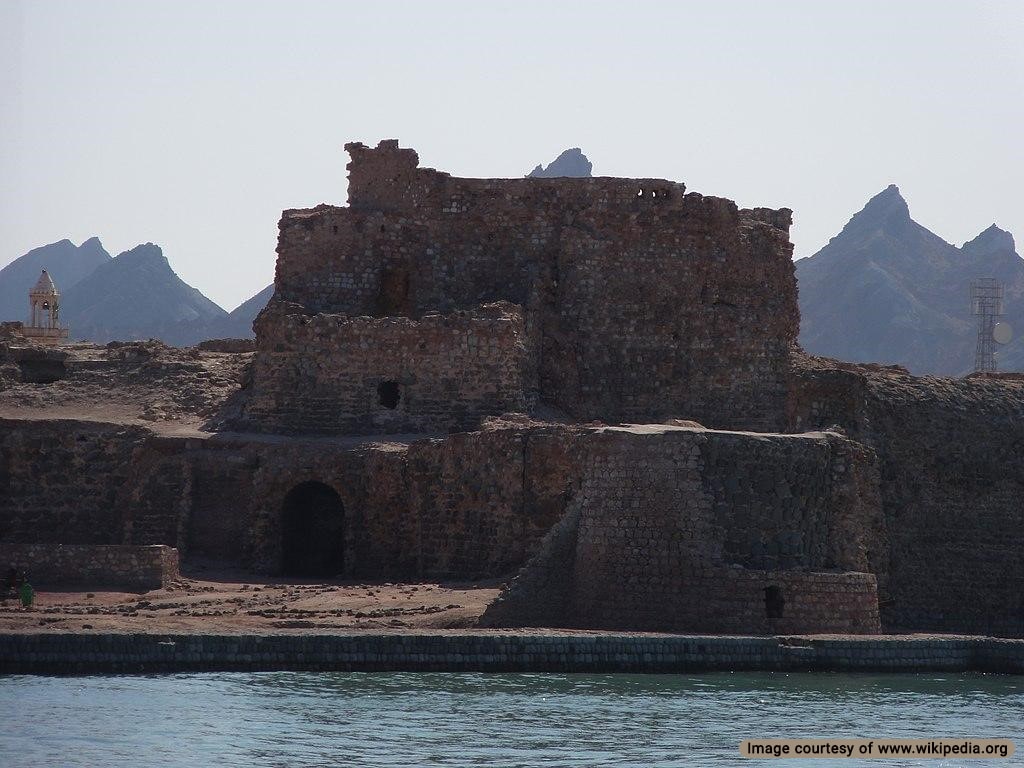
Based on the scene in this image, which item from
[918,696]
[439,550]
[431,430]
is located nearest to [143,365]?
[431,430]

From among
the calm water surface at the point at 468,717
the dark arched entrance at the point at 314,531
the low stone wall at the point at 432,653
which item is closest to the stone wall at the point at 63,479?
the dark arched entrance at the point at 314,531

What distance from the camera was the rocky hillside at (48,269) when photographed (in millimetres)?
113125

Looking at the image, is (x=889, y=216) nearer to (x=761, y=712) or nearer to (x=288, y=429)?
(x=288, y=429)

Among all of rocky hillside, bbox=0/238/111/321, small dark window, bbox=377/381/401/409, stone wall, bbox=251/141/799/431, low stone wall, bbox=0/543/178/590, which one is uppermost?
rocky hillside, bbox=0/238/111/321

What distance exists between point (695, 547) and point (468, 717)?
4.73m

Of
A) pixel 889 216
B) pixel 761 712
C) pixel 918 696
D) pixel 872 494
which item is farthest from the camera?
pixel 889 216

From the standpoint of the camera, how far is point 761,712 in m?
22.8

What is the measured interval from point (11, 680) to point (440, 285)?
49.2 feet

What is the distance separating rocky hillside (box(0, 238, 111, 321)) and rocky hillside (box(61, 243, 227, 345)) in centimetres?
406

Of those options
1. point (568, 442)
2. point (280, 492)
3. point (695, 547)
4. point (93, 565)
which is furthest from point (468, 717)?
point (280, 492)

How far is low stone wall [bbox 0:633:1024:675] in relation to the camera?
79.2 ft

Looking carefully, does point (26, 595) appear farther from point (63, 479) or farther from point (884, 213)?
point (884, 213)

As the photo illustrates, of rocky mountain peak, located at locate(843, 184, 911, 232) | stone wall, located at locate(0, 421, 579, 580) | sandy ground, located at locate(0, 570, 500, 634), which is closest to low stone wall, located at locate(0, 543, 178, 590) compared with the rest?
sandy ground, located at locate(0, 570, 500, 634)

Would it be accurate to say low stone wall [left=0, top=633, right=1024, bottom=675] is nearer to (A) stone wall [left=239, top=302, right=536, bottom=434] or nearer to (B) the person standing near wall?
(B) the person standing near wall
